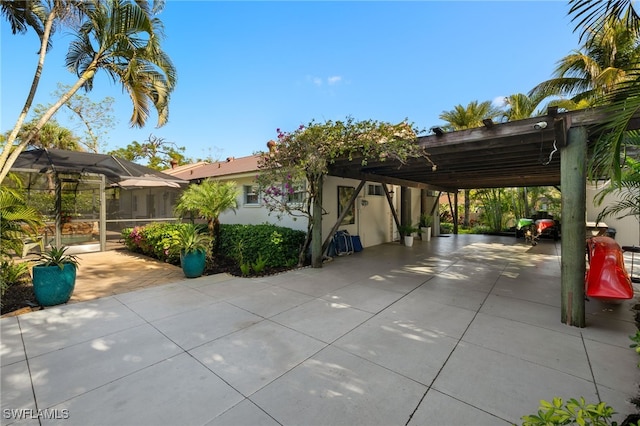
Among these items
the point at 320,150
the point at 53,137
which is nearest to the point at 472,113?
the point at 320,150

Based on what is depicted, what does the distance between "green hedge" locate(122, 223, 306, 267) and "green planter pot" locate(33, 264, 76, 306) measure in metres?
3.05

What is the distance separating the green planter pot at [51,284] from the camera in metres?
4.31

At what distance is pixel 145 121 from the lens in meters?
7.14

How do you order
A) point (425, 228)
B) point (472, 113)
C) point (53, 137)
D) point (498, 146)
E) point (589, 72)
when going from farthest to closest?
1. point (53, 137)
2. point (472, 113)
3. point (425, 228)
4. point (589, 72)
5. point (498, 146)

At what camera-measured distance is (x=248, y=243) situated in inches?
287

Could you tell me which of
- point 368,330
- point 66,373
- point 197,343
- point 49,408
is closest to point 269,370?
point 197,343

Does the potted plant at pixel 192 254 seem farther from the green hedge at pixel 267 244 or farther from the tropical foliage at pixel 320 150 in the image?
the tropical foliage at pixel 320 150

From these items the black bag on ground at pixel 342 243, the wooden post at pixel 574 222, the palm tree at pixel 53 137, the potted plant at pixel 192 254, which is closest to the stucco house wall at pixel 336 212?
the black bag on ground at pixel 342 243

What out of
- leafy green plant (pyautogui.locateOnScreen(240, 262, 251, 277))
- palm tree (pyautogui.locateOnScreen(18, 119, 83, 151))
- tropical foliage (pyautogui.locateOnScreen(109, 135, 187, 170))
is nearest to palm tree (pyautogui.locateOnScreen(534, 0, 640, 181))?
leafy green plant (pyautogui.locateOnScreen(240, 262, 251, 277))

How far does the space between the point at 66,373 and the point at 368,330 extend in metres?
3.28

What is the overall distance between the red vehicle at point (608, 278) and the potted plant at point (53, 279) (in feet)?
26.8

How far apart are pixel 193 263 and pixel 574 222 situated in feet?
22.9

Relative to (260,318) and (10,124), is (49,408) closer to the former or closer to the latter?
(260,318)

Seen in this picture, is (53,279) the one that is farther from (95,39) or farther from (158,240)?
(95,39)
